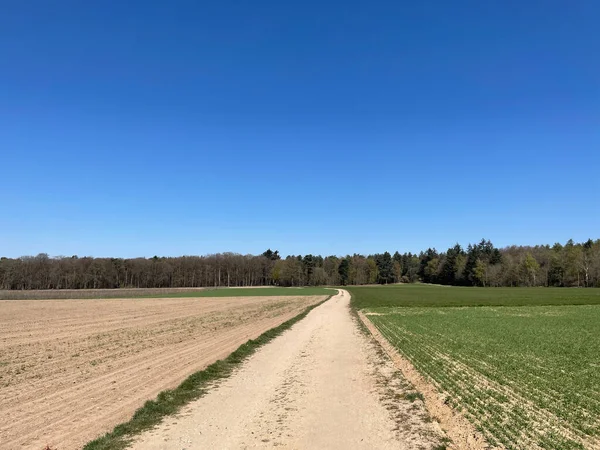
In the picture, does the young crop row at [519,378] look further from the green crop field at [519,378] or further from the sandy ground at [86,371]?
the sandy ground at [86,371]

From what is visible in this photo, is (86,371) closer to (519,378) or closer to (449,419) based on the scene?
(449,419)

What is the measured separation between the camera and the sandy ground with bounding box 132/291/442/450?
29.3 ft

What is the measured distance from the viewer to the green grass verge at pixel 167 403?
29.9ft

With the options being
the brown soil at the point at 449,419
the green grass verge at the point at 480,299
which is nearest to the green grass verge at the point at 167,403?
the brown soil at the point at 449,419

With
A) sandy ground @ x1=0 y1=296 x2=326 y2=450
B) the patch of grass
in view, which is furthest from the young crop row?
sandy ground @ x1=0 y1=296 x2=326 y2=450

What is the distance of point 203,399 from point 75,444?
4152 mm

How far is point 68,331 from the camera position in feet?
104

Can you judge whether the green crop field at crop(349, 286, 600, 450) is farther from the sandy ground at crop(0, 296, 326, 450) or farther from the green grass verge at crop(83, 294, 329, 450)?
the sandy ground at crop(0, 296, 326, 450)

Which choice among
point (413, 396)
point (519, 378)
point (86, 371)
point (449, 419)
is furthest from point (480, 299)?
point (86, 371)

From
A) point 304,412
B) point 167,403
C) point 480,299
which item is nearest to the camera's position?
point 304,412

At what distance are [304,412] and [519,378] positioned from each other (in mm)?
8058

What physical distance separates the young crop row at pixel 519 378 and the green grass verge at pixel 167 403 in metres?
7.84

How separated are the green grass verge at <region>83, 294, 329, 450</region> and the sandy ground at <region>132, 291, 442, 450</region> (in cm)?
37

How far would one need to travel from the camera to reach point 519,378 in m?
14.2
